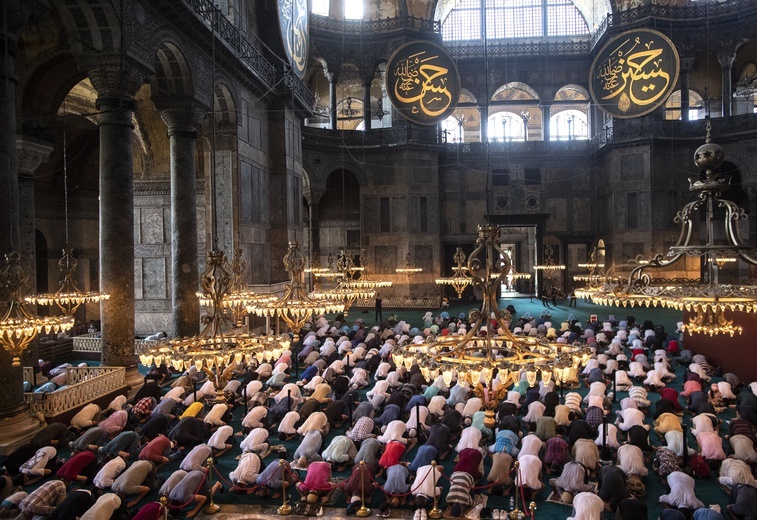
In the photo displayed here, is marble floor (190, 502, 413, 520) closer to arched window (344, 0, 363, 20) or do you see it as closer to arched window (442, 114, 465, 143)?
arched window (344, 0, 363, 20)

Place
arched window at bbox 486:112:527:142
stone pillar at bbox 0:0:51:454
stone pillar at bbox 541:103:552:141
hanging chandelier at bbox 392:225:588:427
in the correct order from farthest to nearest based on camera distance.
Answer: arched window at bbox 486:112:527:142
stone pillar at bbox 541:103:552:141
stone pillar at bbox 0:0:51:454
hanging chandelier at bbox 392:225:588:427

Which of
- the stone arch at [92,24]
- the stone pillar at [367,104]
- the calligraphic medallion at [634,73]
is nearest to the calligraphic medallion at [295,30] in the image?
the stone pillar at [367,104]

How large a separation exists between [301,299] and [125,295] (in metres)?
3.45

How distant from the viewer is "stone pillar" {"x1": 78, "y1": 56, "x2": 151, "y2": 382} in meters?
8.37

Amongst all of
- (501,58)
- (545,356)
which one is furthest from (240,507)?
(501,58)

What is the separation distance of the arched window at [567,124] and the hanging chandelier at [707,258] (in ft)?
75.4

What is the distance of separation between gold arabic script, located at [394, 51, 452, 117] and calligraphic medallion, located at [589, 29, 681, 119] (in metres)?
3.13

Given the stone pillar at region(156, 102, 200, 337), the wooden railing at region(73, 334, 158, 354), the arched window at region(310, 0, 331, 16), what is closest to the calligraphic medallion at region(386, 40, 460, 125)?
the stone pillar at region(156, 102, 200, 337)

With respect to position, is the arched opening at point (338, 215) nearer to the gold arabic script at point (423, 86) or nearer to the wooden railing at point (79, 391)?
the gold arabic script at point (423, 86)

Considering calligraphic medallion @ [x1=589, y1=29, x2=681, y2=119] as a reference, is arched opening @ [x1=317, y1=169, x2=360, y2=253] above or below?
below

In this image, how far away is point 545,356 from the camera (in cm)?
436

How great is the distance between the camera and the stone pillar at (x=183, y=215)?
1078cm

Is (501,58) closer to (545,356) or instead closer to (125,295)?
(125,295)

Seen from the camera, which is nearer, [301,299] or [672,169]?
[301,299]
